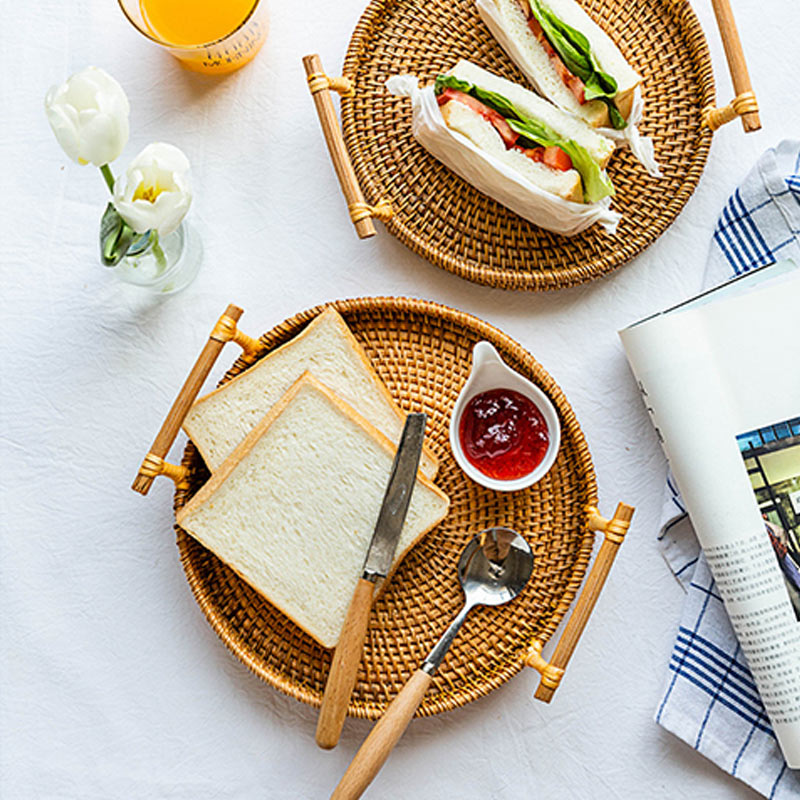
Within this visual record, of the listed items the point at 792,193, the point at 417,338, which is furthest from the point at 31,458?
the point at 792,193

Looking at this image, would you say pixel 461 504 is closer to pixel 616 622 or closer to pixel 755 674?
pixel 616 622

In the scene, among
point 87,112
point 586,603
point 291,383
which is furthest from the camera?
point 291,383

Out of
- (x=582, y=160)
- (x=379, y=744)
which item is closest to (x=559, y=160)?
(x=582, y=160)

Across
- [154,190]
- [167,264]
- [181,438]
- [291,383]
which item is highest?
[154,190]

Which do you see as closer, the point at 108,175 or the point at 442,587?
the point at 108,175

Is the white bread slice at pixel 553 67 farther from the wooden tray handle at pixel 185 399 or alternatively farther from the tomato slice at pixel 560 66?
the wooden tray handle at pixel 185 399

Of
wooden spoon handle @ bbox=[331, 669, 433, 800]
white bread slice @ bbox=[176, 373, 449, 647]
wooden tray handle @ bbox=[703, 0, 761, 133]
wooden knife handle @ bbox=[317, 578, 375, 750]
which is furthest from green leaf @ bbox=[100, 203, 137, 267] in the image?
wooden tray handle @ bbox=[703, 0, 761, 133]

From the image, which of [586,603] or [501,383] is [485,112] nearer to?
[501,383]

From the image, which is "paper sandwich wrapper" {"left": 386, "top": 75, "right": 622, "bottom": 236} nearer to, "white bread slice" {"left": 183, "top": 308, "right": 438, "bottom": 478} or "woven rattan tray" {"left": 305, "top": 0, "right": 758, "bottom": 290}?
"woven rattan tray" {"left": 305, "top": 0, "right": 758, "bottom": 290}
